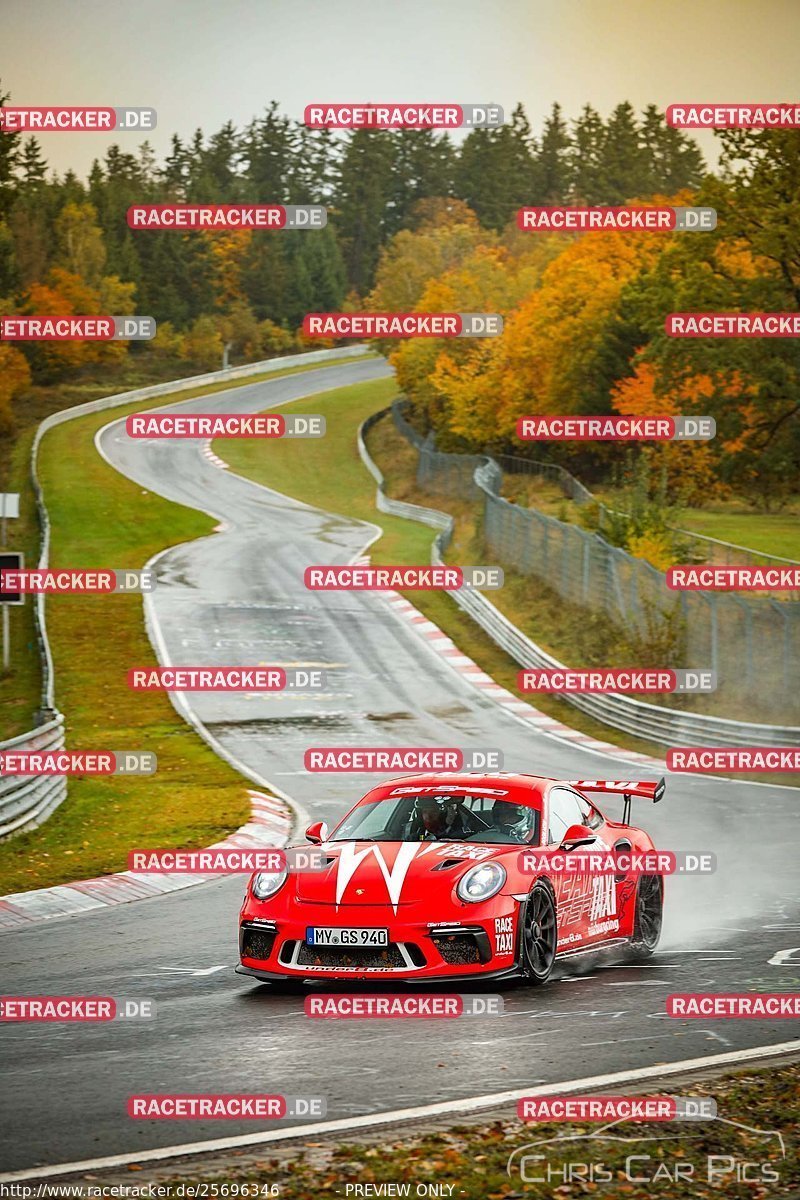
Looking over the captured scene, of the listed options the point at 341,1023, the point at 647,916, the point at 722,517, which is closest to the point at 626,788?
the point at 647,916

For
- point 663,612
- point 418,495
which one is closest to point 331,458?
point 418,495

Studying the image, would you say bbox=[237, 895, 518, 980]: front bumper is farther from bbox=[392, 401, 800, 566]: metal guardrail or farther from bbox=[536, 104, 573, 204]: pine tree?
bbox=[536, 104, 573, 204]: pine tree

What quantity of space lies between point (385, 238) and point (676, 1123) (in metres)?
149

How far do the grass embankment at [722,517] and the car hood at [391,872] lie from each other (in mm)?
33178

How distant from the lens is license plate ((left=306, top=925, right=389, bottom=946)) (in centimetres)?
962

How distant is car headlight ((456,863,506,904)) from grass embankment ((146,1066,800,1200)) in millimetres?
2888

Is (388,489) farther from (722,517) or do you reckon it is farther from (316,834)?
(316,834)

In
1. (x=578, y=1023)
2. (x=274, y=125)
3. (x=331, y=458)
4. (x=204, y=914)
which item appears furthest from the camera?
(x=274, y=125)

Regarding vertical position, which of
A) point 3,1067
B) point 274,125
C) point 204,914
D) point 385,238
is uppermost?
point 274,125

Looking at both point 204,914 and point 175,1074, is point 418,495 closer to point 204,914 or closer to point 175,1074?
point 204,914

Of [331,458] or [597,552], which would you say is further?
[331,458]

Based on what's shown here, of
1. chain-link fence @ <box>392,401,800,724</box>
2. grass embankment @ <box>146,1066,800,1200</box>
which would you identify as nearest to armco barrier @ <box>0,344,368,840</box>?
chain-link fence @ <box>392,401,800,724</box>

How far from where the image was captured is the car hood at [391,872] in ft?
32.1

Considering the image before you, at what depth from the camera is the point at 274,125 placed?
150 meters
